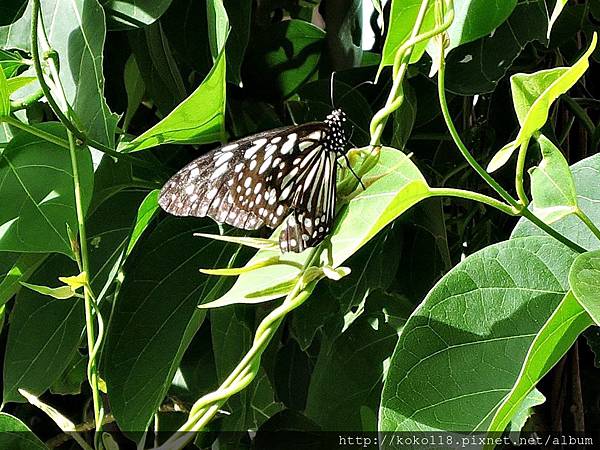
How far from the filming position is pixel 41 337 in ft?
1.58

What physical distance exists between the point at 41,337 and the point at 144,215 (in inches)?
4.3

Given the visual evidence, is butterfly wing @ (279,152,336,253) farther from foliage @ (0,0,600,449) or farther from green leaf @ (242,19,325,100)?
green leaf @ (242,19,325,100)

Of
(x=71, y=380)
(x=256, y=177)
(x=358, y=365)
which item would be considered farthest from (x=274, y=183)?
(x=71, y=380)

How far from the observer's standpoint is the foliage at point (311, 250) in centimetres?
30

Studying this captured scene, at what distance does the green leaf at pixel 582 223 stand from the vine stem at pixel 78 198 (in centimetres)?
20

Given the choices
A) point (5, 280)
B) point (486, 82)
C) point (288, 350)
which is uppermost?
point (486, 82)

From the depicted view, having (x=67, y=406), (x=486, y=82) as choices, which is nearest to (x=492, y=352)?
(x=486, y=82)

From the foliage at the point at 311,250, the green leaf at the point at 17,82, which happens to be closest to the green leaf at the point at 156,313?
the foliage at the point at 311,250

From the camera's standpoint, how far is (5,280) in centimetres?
45

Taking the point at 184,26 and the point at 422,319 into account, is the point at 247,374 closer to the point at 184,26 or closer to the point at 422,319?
the point at 422,319

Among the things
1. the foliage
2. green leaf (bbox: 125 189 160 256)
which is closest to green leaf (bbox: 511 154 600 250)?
the foliage

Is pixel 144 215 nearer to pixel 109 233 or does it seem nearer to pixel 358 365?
pixel 109 233

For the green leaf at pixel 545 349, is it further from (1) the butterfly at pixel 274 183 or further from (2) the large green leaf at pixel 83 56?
(2) the large green leaf at pixel 83 56

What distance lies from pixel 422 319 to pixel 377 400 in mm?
186
